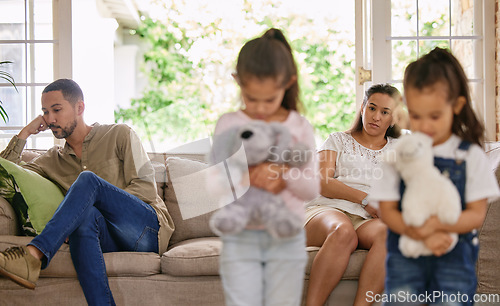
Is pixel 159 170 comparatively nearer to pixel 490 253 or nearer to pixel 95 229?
pixel 95 229

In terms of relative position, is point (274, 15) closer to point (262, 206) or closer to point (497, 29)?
point (497, 29)

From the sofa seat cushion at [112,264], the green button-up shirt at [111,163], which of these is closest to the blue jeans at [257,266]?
the sofa seat cushion at [112,264]

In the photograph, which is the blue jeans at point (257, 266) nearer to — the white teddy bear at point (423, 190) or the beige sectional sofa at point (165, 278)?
the white teddy bear at point (423, 190)

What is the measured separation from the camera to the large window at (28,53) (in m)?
3.62

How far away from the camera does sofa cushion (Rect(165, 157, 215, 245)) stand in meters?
2.77

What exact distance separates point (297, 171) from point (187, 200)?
1900 millimetres

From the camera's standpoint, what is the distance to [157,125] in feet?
26.8

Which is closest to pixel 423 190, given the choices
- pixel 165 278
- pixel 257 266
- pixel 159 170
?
pixel 257 266

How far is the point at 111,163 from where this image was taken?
2.60 meters

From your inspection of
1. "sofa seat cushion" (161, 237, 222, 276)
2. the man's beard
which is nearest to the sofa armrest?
the man's beard

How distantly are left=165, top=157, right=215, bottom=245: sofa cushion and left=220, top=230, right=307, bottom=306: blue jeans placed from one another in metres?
1.50

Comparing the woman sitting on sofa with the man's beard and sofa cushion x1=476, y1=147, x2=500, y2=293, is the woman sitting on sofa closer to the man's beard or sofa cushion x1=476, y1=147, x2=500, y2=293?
sofa cushion x1=476, y1=147, x2=500, y2=293

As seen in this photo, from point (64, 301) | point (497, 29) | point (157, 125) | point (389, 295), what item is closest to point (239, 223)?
point (389, 295)

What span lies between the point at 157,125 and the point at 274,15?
7.52 feet
